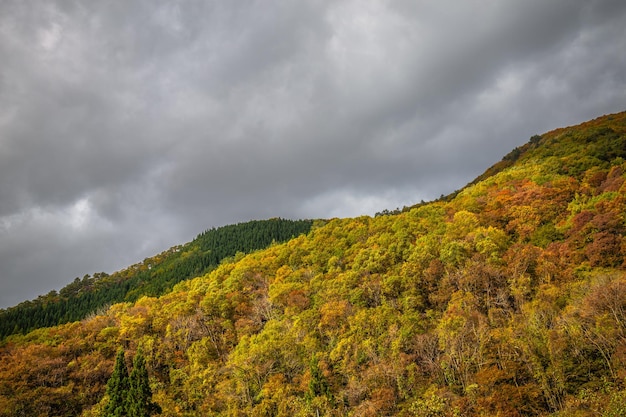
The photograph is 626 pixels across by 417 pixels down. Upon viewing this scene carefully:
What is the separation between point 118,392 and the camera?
5866 centimetres

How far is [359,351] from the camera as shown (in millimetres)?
58125

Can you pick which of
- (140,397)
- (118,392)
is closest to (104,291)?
(118,392)

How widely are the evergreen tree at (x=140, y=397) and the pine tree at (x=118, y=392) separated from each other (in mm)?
Answer: 1242

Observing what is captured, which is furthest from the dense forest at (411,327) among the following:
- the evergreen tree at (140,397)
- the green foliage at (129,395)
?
the green foliage at (129,395)

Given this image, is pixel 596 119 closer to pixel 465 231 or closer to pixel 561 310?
pixel 465 231

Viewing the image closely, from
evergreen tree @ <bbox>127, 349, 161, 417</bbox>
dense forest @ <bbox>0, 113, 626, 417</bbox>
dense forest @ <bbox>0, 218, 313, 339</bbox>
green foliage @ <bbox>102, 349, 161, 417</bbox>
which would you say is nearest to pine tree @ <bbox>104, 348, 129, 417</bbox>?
green foliage @ <bbox>102, 349, 161, 417</bbox>

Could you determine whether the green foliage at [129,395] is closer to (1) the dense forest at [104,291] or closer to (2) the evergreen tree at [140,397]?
(2) the evergreen tree at [140,397]

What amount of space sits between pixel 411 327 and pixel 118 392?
42265mm

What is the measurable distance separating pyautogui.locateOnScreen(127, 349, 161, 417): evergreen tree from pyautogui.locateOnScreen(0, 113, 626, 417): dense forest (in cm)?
192

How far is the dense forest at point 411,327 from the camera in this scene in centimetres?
4375

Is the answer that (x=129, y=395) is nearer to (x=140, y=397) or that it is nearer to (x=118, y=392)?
(x=140, y=397)

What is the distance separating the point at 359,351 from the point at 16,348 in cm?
6570

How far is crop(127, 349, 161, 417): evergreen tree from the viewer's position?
56.2 meters

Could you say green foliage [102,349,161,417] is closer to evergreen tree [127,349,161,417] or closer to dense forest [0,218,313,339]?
evergreen tree [127,349,161,417]
